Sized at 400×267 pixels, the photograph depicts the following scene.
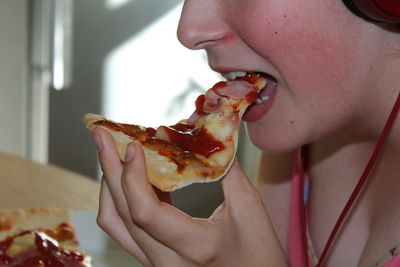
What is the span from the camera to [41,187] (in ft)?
4.97

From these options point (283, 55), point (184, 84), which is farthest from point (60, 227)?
point (184, 84)

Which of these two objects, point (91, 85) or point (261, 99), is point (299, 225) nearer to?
point (261, 99)

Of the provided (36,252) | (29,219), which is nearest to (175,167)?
(36,252)

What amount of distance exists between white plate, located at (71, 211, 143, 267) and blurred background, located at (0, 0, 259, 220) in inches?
76.8

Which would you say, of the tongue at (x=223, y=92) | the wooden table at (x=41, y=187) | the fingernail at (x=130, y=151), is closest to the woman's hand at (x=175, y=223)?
the fingernail at (x=130, y=151)

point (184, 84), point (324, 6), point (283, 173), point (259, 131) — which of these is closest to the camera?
point (324, 6)

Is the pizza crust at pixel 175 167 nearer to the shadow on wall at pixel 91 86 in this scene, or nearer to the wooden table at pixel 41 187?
the wooden table at pixel 41 187

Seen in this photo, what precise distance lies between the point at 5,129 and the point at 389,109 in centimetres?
278

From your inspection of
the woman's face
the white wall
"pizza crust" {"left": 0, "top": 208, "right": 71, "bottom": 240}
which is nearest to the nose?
the woman's face

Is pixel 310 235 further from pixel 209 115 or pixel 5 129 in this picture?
pixel 5 129

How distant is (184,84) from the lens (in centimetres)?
340

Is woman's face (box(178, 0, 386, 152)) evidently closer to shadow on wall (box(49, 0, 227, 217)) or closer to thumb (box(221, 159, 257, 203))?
thumb (box(221, 159, 257, 203))

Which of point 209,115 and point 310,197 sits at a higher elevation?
point 209,115

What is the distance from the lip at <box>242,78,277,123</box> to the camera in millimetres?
967
